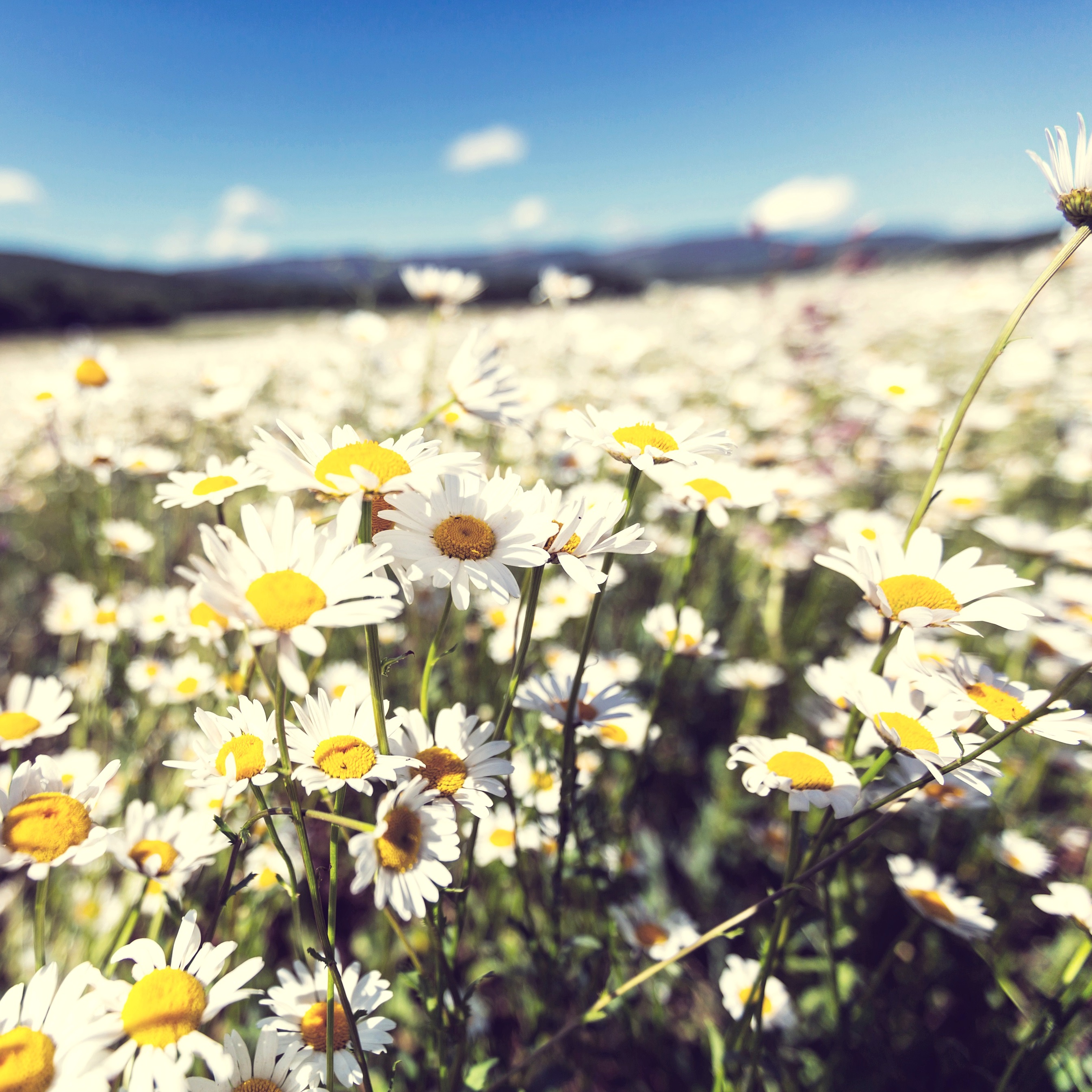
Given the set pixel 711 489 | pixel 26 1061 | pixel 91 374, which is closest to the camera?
pixel 26 1061

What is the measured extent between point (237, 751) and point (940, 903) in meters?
1.45

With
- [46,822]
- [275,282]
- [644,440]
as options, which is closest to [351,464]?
[644,440]

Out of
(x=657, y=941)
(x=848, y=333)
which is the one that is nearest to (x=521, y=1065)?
(x=657, y=941)

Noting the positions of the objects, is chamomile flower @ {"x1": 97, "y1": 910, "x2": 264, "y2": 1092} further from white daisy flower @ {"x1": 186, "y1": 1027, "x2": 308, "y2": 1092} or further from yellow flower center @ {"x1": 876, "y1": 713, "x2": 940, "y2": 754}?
yellow flower center @ {"x1": 876, "y1": 713, "x2": 940, "y2": 754}

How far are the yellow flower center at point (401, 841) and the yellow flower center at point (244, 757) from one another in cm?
19

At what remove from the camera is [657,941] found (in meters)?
1.48

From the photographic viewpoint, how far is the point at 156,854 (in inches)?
39.8

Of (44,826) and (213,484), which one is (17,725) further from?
(213,484)

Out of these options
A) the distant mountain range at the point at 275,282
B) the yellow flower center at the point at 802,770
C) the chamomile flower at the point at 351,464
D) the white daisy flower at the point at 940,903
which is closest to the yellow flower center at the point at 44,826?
the chamomile flower at the point at 351,464

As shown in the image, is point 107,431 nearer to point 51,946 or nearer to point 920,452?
point 51,946

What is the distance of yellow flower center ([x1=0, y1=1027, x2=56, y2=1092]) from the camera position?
0.62 metres

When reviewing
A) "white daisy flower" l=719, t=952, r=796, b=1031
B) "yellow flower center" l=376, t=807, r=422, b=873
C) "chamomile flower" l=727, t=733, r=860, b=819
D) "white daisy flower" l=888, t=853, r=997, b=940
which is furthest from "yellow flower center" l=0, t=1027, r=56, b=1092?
"white daisy flower" l=888, t=853, r=997, b=940

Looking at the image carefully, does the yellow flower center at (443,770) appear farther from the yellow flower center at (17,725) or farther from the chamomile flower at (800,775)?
the yellow flower center at (17,725)

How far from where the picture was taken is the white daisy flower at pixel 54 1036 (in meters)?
0.63
